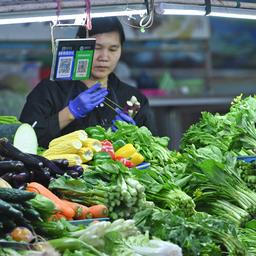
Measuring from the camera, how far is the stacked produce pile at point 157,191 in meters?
4.60

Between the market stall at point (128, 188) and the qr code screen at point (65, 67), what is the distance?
345 mm

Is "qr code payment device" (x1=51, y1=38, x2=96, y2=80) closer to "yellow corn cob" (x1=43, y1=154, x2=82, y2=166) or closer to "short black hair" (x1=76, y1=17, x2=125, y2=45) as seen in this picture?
"yellow corn cob" (x1=43, y1=154, x2=82, y2=166)

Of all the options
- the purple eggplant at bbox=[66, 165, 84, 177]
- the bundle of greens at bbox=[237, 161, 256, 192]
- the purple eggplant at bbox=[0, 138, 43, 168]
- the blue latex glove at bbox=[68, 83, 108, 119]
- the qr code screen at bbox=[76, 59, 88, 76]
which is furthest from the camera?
the blue latex glove at bbox=[68, 83, 108, 119]

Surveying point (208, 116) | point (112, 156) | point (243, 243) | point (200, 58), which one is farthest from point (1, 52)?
point (243, 243)

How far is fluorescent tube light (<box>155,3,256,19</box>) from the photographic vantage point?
6629mm

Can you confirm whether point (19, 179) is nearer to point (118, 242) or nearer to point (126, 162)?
point (118, 242)

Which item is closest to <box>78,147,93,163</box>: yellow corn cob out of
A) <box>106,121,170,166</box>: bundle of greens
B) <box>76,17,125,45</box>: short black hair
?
<box>106,121,170,166</box>: bundle of greens

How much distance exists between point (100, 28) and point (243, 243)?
3115 millimetres

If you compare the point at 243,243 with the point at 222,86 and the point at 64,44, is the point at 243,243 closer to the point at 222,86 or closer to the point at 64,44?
the point at 64,44

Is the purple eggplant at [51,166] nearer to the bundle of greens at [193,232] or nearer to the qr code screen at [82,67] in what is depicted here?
the bundle of greens at [193,232]

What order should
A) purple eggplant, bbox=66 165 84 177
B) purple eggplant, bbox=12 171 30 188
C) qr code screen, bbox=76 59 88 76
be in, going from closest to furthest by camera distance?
purple eggplant, bbox=12 171 30 188, purple eggplant, bbox=66 165 84 177, qr code screen, bbox=76 59 88 76

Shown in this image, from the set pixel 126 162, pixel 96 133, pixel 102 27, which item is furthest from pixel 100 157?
pixel 102 27

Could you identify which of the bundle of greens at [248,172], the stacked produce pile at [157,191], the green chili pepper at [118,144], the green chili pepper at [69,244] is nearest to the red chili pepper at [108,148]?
the stacked produce pile at [157,191]

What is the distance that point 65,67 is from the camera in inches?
252
